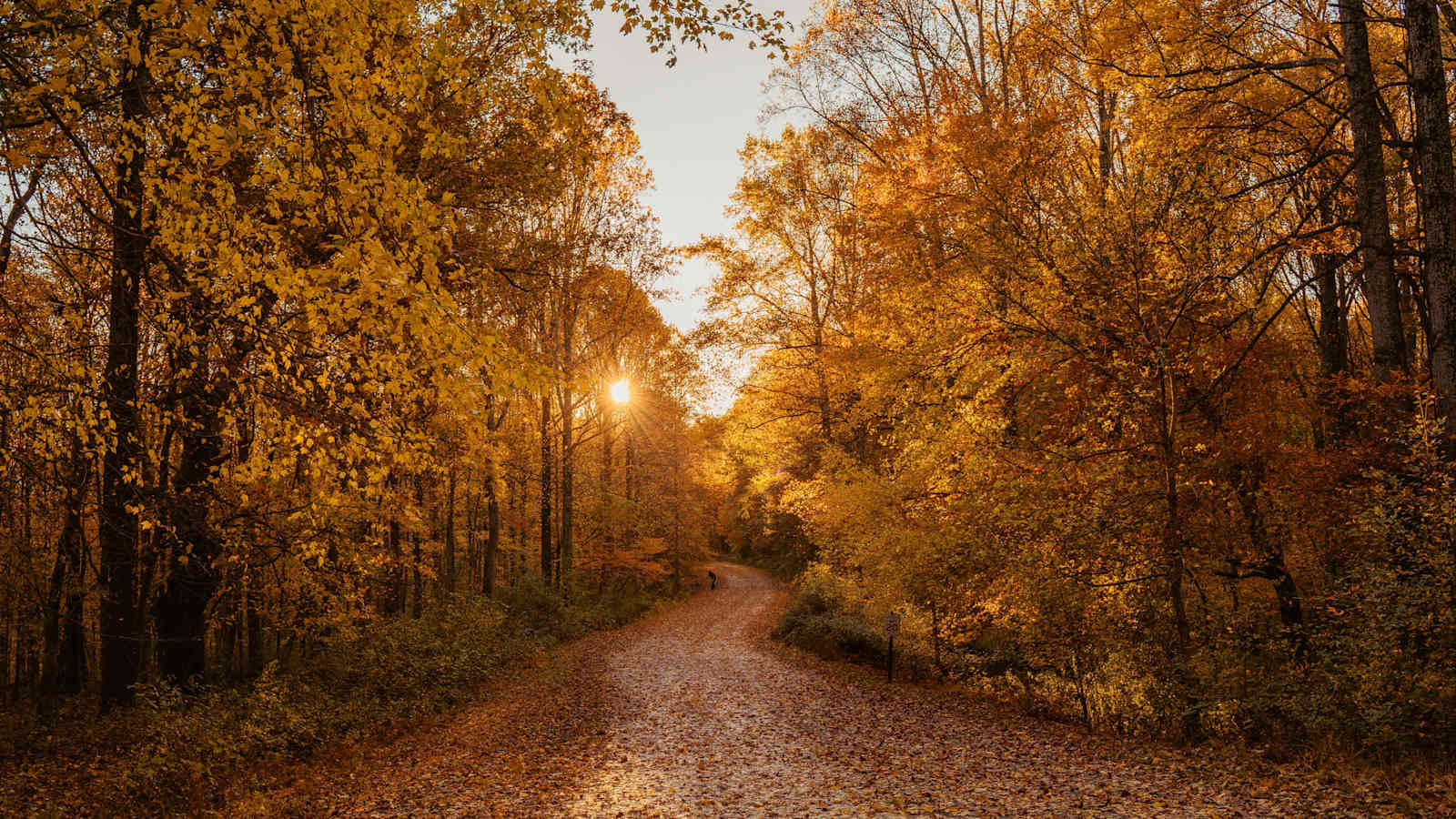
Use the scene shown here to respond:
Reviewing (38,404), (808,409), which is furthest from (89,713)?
(808,409)

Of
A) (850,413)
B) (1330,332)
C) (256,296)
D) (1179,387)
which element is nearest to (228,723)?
(256,296)

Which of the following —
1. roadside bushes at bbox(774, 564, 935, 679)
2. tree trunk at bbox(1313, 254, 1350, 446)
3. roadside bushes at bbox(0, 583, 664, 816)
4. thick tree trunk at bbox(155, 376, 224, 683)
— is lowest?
roadside bushes at bbox(774, 564, 935, 679)

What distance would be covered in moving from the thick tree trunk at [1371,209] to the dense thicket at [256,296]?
7.49 meters

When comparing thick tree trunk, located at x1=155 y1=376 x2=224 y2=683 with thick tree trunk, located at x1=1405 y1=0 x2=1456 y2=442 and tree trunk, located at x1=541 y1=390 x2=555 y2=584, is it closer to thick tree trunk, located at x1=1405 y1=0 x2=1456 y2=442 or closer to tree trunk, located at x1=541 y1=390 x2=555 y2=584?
tree trunk, located at x1=541 y1=390 x2=555 y2=584

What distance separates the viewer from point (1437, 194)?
687 centimetres

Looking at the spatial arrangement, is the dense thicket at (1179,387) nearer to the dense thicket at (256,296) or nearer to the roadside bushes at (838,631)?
the roadside bushes at (838,631)

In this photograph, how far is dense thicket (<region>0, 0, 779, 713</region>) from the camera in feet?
12.8

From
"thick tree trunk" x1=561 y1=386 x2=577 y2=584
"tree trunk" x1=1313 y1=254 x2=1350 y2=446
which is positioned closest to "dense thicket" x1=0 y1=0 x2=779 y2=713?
"thick tree trunk" x1=561 y1=386 x2=577 y2=584

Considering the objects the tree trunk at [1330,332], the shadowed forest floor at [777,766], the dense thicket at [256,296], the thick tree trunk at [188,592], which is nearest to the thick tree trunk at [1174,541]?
the shadowed forest floor at [777,766]

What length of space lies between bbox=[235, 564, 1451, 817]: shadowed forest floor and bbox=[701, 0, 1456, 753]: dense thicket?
120cm

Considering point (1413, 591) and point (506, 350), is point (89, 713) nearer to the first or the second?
point (506, 350)

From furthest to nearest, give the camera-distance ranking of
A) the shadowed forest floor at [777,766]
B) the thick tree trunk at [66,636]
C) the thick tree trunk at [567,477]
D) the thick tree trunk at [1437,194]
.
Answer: the thick tree trunk at [567,477], the thick tree trunk at [66,636], the thick tree trunk at [1437,194], the shadowed forest floor at [777,766]

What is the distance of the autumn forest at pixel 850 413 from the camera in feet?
14.9

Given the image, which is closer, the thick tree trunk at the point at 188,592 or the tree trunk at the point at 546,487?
the thick tree trunk at the point at 188,592
